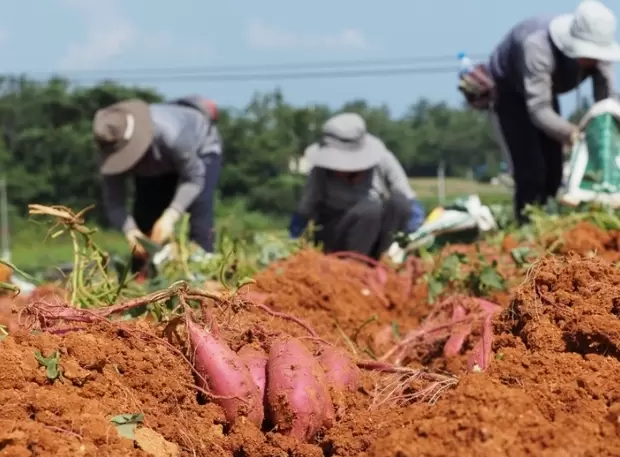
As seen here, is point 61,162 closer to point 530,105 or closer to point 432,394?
point 530,105

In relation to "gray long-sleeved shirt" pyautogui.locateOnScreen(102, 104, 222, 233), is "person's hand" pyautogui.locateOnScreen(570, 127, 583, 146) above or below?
above

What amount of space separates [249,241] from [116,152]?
44.2 inches

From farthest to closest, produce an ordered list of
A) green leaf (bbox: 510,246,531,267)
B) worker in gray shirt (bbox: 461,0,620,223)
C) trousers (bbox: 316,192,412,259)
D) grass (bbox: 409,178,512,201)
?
grass (bbox: 409,178,512,201), worker in gray shirt (bbox: 461,0,620,223), trousers (bbox: 316,192,412,259), green leaf (bbox: 510,246,531,267)

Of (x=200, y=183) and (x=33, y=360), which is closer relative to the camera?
(x=33, y=360)

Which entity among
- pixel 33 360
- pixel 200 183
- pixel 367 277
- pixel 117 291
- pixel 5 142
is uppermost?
pixel 33 360

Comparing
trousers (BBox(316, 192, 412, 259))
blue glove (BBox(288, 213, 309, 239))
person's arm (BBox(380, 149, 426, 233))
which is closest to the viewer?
trousers (BBox(316, 192, 412, 259))

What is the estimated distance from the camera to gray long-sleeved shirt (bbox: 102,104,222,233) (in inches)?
249

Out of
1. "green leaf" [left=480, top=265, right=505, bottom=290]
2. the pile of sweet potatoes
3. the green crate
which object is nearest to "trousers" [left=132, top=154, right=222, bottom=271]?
the green crate

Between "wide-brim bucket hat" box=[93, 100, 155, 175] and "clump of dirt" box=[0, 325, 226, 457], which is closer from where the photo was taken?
"clump of dirt" box=[0, 325, 226, 457]

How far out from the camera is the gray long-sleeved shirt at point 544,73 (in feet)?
18.8

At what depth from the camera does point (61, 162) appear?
3666 centimetres

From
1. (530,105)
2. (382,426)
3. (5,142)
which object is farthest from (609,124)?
(5,142)

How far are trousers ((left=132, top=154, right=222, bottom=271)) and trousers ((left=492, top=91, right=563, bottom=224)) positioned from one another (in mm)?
1986

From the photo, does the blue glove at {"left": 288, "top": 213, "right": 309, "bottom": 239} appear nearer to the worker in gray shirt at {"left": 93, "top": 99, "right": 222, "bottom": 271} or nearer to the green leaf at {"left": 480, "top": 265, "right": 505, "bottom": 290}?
the worker in gray shirt at {"left": 93, "top": 99, "right": 222, "bottom": 271}
